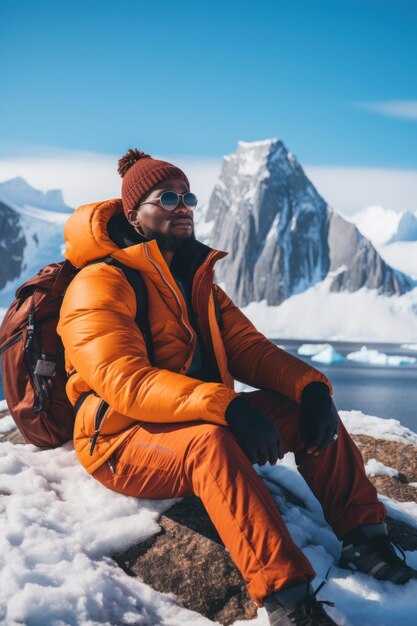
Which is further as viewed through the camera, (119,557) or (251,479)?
(119,557)

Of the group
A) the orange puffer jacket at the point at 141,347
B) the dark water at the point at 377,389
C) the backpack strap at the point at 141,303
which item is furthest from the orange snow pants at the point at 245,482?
the dark water at the point at 377,389

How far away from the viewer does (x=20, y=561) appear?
3.28 m

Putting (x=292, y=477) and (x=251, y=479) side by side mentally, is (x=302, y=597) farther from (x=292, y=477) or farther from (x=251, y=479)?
(x=292, y=477)

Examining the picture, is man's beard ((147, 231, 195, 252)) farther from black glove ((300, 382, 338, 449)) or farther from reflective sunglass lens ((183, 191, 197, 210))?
black glove ((300, 382, 338, 449))

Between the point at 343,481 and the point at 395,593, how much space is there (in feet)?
2.34

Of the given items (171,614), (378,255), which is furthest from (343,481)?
(378,255)

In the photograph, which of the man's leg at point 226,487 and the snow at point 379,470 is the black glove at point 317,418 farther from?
the snow at point 379,470

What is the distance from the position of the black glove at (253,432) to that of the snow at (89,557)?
2.87ft

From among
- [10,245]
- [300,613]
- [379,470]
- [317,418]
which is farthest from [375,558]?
[10,245]

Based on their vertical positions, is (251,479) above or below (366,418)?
above

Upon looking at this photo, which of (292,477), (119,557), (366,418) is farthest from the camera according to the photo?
(366,418)

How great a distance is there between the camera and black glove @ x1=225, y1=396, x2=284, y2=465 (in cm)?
327

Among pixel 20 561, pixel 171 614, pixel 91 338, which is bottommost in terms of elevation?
pixel 171 614

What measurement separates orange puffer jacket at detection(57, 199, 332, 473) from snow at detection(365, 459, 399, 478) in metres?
2.04
